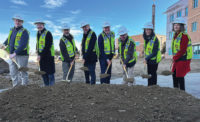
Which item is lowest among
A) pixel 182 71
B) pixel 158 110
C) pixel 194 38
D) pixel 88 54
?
pixel 158 110

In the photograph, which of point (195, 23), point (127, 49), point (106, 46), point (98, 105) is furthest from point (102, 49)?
point (195, 23)

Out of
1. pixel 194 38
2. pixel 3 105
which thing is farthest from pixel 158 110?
pixel 194 38

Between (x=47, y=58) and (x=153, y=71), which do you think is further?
(x=47, y=58)

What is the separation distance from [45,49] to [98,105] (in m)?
2.45

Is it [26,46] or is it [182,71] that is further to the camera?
[26,46]

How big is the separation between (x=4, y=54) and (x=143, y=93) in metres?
3.72

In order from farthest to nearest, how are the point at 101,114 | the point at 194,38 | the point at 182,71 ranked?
1. the point at 194,38
2. the point at 182,71
3. the point at 101,114

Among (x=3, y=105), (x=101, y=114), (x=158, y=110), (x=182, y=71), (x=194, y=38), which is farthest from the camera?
(x=194, y=38)

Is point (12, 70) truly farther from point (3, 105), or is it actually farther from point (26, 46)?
point (3, 105)

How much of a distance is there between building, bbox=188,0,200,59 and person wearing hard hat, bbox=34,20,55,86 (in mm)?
18709

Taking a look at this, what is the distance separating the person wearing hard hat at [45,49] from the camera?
13.4 feet

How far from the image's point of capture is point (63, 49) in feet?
13.6

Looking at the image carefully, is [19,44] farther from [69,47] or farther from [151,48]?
[151,48]

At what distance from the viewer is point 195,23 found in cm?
1875
